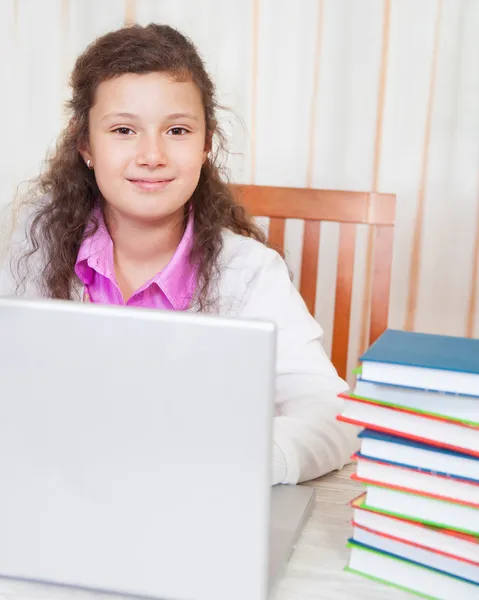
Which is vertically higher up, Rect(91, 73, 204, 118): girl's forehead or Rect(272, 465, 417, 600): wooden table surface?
Rect(91, 73, 204, 118): girl's forehead

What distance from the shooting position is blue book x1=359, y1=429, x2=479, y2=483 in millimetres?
605

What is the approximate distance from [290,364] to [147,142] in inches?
15.5

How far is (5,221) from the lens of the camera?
2551mm

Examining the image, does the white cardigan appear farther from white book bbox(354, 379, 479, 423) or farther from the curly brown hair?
white book bbox(354, 379, 479, 423)

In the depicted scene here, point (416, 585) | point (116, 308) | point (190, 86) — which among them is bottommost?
point (416, 585)

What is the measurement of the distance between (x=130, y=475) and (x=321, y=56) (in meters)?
1.92

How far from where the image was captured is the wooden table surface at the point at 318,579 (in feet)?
2.02

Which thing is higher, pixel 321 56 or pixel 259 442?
pixel 321 56

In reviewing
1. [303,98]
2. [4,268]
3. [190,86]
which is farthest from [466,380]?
[303,98]

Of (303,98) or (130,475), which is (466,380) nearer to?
(130,475)

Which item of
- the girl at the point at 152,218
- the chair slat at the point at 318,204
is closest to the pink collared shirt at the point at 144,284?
the girl at the point at 152,218

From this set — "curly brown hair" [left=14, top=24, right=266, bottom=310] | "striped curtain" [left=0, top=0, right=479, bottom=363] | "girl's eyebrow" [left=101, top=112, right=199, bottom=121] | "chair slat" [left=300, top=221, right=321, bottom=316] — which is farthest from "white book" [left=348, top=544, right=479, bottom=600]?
"striped curtain" [left=0, top=0, right=479, bottom=363]

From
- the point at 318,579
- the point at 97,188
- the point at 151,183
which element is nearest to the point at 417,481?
the point at 318,579

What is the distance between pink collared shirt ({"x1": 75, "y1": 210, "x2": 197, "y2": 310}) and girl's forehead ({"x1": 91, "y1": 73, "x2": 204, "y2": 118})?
21 cm
